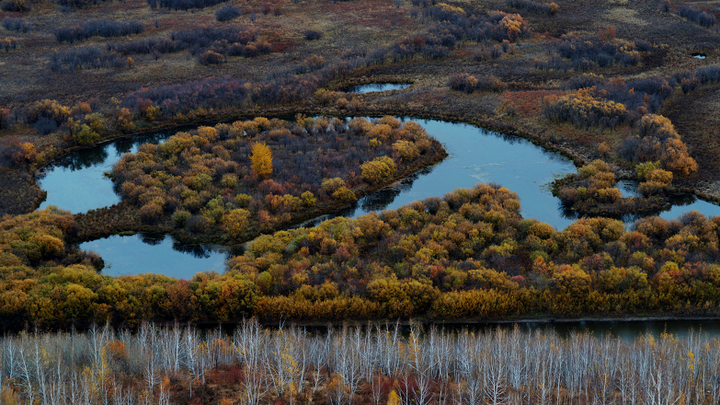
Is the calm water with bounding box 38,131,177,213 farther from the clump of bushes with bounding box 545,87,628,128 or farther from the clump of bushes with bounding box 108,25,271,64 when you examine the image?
the clump of bushes with bounding box 545,87,628,128

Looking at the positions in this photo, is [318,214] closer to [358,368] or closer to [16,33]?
[358,368]

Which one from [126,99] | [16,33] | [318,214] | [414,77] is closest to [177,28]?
[16,33]

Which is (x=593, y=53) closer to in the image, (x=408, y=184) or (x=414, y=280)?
(x=408, y=184)

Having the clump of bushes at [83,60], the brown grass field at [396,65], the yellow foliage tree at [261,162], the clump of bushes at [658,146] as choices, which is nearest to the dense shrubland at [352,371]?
the yellow foliage tree at [261,162]

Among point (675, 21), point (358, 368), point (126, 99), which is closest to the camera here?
point (358, 368)

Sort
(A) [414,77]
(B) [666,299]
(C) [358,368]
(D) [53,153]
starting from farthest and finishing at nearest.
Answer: (A) [414,77] < (D) [53,153] < (B) [666,299] < (C) [358,368]

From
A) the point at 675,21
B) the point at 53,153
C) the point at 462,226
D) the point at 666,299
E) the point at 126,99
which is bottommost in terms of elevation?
the point at 666,299

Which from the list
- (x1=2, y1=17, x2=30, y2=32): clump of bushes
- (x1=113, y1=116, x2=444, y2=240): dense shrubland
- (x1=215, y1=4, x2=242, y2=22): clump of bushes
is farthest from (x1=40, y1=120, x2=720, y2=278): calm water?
(x1=2, y1=17, x2=30, y2=32): clump of bushes
